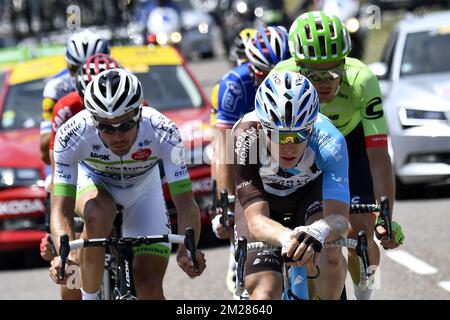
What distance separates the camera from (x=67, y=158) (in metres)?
6.88

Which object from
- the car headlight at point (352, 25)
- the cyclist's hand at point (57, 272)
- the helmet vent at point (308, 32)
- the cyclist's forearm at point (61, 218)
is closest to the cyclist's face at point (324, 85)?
the helmet vent at point (308, 32)

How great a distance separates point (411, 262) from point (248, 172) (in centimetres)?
475

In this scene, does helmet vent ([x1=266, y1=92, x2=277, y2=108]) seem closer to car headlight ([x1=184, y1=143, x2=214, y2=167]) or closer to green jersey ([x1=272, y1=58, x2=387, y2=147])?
green jersey ([x1=272, y1=58, x2=387, y2=147])

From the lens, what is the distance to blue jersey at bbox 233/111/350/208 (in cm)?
615

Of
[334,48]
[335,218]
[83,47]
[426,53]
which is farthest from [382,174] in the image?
[426,53]

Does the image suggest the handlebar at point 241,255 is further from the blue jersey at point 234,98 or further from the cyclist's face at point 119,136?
the blue jersey at point 234,98

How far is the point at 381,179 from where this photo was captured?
7270mm

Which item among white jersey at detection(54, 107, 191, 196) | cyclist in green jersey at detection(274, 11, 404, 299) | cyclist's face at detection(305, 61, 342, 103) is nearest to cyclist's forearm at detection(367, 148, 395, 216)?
cyclist in green jersey at detection(274, 11, 404, 299)

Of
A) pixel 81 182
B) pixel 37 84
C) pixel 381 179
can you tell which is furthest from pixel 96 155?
pixel 37 84

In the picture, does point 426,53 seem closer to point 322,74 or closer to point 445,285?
point 445,285

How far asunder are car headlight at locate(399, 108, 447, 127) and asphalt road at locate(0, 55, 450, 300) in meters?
0.98

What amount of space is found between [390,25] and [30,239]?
24953 millimetres

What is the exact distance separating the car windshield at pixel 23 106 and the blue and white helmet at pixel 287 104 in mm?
6435
